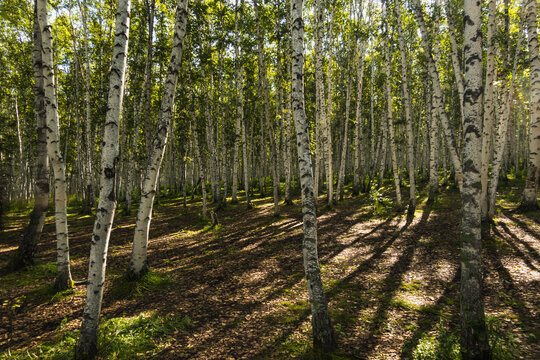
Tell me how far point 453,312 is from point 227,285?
15.6 ft

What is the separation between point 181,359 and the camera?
3762mm

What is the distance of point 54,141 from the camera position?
5.62m

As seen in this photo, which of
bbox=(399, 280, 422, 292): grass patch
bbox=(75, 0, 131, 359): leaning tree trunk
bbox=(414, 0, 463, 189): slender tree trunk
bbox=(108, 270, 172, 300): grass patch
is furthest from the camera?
bbox=(414, 0, 463, 189): slender tree trunk

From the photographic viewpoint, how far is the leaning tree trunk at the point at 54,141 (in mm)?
5402

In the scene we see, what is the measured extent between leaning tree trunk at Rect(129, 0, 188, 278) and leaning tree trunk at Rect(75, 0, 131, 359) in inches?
77.2

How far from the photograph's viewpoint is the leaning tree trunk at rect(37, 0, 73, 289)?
5.40 m

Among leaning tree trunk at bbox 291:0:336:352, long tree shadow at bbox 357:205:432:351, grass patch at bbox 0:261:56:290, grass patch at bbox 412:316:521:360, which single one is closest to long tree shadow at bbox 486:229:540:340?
grass patch at bbox 412:316:521:360

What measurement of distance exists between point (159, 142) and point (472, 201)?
19.6ft

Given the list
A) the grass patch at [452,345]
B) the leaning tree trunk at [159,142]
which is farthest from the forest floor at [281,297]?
the leaning tree trunk at [159,142]

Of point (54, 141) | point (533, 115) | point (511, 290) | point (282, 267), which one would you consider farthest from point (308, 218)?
point (533, 115)

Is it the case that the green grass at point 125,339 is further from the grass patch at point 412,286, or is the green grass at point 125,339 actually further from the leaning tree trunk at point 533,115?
the leaning tree trunk at point 533,115

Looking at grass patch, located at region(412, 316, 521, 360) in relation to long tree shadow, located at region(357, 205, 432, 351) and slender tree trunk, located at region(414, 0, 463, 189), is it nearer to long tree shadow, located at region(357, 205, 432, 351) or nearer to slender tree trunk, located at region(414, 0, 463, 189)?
long tree shadow, located at region(357, 205, 432, 351)

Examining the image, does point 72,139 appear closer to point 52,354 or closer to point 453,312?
point 52,354

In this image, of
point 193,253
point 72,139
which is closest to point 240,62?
point 193,253
